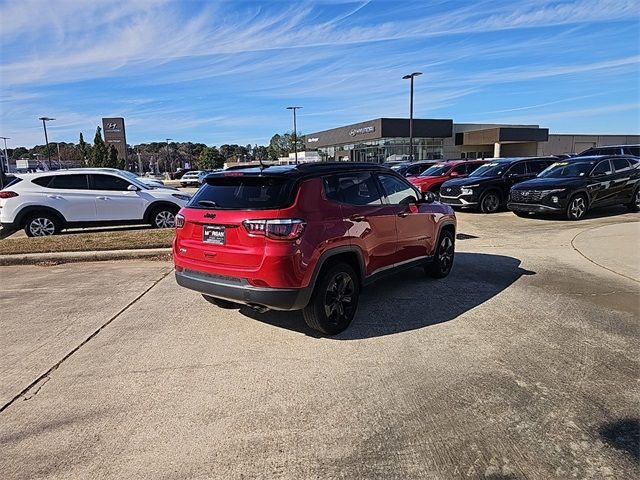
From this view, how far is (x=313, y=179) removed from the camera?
4.37m

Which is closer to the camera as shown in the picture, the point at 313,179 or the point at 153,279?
the point at 313,179

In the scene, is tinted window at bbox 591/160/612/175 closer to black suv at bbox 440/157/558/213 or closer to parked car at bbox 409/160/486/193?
black suv at bbox 440/157/558/213

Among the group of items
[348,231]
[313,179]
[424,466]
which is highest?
[313,179]

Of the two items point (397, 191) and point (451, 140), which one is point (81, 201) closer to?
point (397, 191)

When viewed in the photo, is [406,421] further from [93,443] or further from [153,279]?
[153,279]

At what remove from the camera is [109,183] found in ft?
35.8

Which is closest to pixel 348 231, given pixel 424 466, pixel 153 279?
pixel 424 466

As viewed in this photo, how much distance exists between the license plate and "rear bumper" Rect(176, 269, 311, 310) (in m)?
0.34

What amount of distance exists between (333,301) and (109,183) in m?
8.54

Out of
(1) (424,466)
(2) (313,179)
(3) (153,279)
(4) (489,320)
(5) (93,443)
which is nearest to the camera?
(1) (424,466)

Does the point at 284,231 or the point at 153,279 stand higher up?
the point at 284,231

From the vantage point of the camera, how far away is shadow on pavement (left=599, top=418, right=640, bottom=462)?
275cm

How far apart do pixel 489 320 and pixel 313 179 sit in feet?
8.14

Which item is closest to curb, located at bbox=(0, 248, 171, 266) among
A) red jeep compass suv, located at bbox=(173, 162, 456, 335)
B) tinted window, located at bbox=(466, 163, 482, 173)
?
red jeep compass suv, located at bbox=(173, 162, 456, 335)
